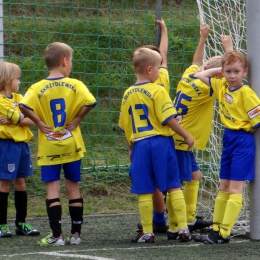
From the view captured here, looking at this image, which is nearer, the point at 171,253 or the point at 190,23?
the point at 171,253

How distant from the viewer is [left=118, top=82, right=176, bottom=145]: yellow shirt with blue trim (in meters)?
5.59

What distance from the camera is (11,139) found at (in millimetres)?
6262

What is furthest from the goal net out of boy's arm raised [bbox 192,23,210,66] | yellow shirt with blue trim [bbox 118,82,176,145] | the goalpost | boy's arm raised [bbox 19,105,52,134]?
boy's arm raised [bbox 19,105,52,134]

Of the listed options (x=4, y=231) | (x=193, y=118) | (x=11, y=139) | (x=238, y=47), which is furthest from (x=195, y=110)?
(x=4, y=231)

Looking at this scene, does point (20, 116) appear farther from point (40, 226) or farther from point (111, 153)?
point (111, 153)

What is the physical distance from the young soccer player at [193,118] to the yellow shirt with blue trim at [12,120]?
4.23ft

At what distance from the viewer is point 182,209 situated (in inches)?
223

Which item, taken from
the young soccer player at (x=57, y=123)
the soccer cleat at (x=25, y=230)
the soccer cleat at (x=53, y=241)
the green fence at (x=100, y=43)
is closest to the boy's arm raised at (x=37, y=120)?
the young soccer player at (x=57, y=123)

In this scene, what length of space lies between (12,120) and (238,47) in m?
2.12

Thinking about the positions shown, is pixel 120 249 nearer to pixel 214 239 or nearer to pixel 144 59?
pixel 214 239

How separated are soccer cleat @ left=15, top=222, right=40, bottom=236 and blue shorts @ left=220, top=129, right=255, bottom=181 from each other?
1768 mm

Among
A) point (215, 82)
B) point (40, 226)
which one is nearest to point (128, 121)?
point (215, 82)

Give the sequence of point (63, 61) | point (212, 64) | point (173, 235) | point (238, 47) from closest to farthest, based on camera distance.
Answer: point (63, 61) → point (173, 235) → point (212, 64) → point (238, 47)

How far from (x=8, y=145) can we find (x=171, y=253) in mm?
1815
